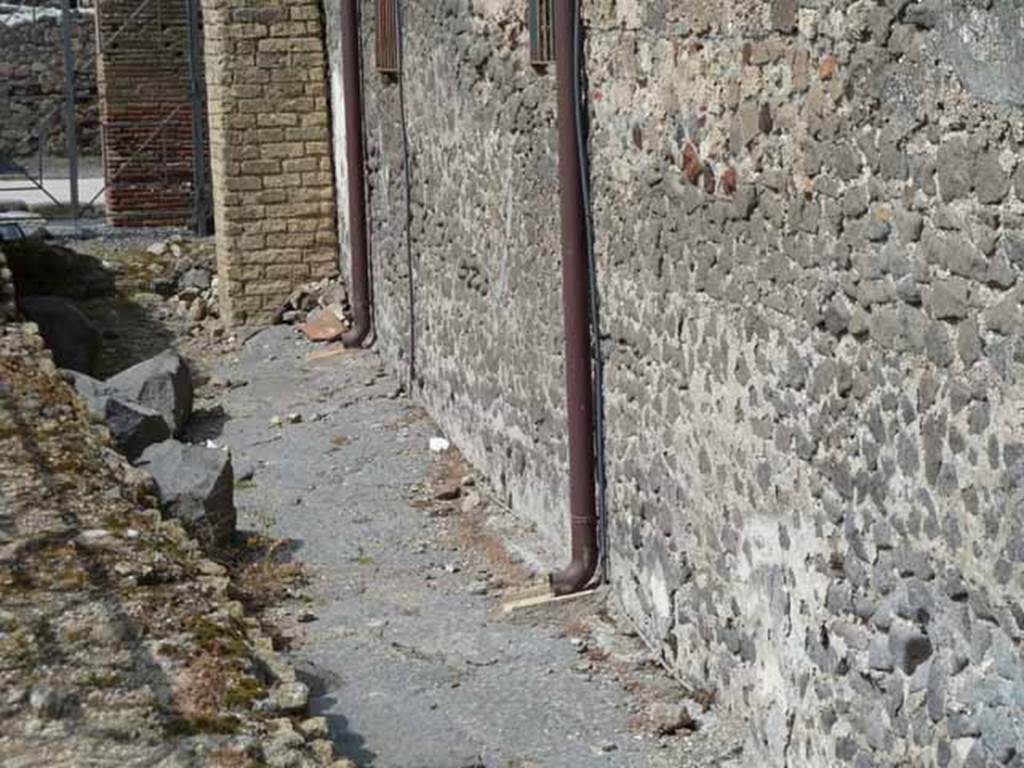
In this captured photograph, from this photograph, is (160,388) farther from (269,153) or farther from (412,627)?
(412,627)

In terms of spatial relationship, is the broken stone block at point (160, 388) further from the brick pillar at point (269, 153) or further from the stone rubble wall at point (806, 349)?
the stone rubble wall at point (806, 349)

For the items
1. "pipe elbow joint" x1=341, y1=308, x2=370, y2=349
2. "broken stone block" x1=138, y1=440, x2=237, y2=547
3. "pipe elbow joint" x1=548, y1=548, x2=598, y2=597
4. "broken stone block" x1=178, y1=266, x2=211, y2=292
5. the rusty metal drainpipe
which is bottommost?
"pipe elbow joint" x1=548, y1=548, x2=598, y2=597

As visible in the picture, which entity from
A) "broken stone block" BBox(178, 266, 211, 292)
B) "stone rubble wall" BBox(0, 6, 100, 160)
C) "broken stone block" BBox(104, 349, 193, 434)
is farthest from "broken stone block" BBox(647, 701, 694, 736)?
"stone rubble wall" BBox(0, 6, 100, 160)

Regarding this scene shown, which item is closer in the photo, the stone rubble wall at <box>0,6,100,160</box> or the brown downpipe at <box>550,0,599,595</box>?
the brown downpipe at <box>550,0,599,595</box>

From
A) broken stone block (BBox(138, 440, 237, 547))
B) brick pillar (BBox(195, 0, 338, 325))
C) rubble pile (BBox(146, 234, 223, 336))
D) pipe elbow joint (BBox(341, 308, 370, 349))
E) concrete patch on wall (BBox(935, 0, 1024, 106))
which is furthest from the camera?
rubble pile (BBox(146, 234, 223, 336))

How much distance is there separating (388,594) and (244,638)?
3193mm

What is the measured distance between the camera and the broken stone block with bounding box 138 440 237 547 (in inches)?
336

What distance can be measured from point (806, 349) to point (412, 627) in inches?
113

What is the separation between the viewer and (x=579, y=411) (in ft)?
25.1

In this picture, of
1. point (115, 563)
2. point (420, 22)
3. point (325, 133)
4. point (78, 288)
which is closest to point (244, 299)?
point (325, 133)

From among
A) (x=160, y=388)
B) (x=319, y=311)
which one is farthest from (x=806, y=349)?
(x=319, y=311)

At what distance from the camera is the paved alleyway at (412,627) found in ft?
21.4

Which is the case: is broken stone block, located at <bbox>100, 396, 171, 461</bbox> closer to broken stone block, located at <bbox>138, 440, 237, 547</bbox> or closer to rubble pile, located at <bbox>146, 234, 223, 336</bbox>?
broken stone block, located at <bbox>138, 440, 237, 547</bbox>

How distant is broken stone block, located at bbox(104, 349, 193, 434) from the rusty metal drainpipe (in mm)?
1587
